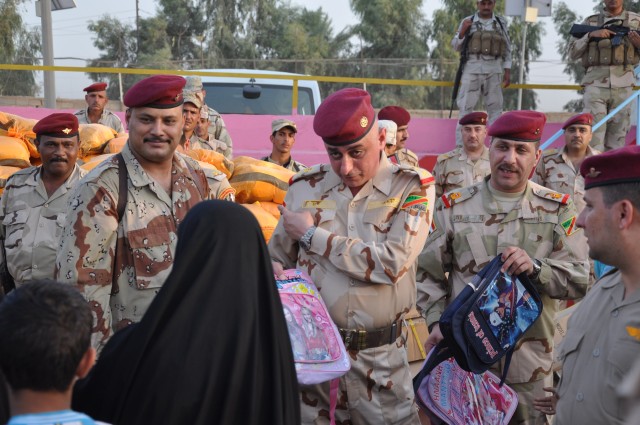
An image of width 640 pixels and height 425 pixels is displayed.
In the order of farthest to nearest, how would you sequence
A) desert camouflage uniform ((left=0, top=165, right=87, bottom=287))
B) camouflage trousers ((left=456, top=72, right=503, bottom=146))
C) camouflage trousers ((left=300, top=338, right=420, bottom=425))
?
camouflage trousers ((left=456, top=72, right=503, bottom=146)), desert camouflage uniform ((left=0, top=165, right=87, bottom=287)), camouflage trousers ((left=300, top=338, right=420, bottom=425))

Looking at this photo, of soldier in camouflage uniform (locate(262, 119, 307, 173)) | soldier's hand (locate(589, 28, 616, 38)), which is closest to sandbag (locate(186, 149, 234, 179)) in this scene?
soldier in camouflage uniform (locate(262, 119, 307, 173))

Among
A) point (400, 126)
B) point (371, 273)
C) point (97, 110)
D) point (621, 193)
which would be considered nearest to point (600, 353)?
point (621, 193)

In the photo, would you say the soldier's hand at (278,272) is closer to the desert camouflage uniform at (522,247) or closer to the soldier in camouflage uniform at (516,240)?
the soldier in camouflage uniform at (516,240)

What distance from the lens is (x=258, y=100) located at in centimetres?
1077

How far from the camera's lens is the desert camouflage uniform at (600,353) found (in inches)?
103

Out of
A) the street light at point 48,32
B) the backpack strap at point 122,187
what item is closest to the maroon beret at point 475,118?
the backpack strap at point 122,187

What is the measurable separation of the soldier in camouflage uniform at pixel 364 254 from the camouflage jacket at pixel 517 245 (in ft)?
1.70

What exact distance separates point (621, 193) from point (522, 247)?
133cm

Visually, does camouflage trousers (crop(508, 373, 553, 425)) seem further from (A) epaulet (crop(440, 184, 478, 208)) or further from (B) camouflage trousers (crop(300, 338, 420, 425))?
(A) epaulet (crop(440, 184, 478, 208))

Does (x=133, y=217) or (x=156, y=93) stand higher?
(x=156, y=93)

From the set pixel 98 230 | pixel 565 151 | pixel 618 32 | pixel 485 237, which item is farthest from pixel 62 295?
pixel 618 32

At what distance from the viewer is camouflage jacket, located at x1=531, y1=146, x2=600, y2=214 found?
784 cm

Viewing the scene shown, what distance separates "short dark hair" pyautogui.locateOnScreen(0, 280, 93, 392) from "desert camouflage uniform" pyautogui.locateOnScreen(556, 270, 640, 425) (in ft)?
5.42

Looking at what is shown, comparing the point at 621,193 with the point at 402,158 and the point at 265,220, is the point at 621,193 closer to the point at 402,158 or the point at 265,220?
the point at 265,220
